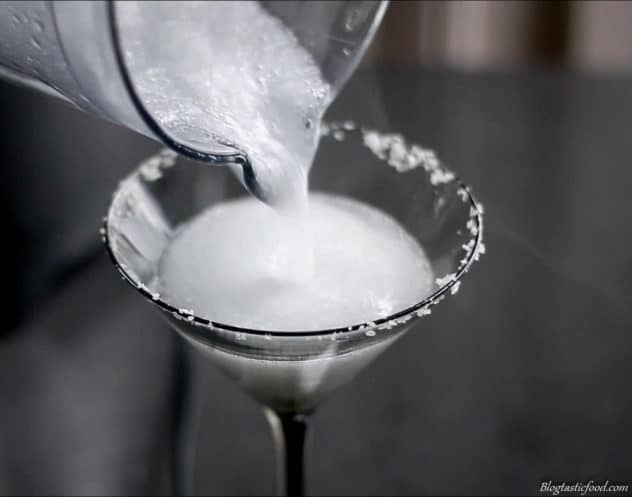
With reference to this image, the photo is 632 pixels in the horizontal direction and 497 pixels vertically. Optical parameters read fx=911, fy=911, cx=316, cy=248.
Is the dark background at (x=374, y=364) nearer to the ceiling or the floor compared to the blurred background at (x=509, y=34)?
nearer to the floor

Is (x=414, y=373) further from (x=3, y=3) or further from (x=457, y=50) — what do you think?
(x=457, y=50)

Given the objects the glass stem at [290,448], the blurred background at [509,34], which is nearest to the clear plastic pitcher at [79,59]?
the glass stem at [290,448]

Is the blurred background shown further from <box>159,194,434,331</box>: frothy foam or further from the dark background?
<box>159,194,434,331</box>: frothy foam

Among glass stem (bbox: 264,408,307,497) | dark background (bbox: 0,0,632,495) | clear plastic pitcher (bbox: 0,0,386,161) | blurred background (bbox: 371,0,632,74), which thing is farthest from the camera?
blurred background (bbox: 371,0,632,74)

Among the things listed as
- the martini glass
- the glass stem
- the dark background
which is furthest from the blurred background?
the glass stem

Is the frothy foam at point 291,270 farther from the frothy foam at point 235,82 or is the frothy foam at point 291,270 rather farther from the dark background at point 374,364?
the dark background at point 374,364

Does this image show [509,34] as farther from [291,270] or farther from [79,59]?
[79,59]
